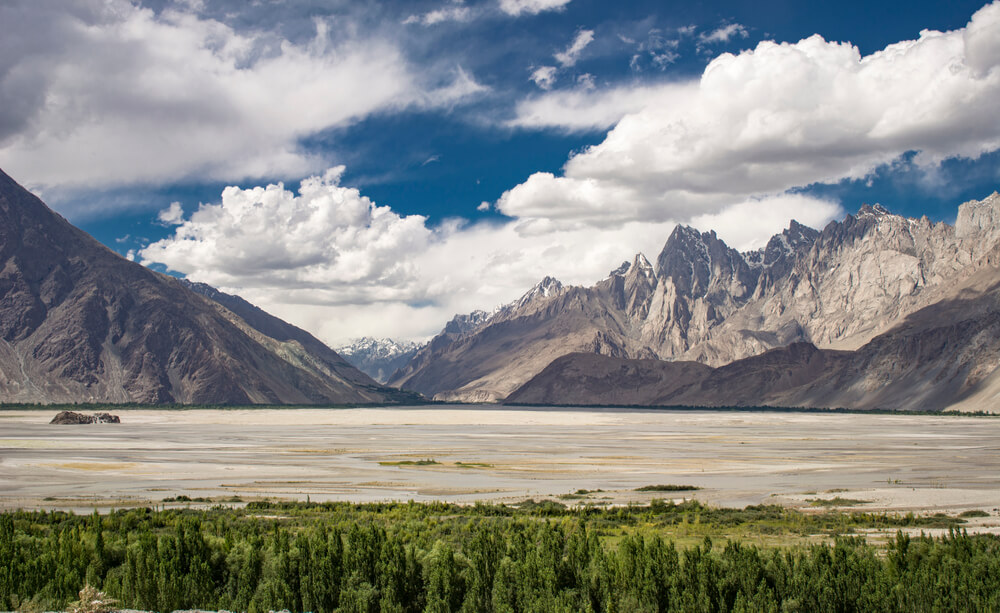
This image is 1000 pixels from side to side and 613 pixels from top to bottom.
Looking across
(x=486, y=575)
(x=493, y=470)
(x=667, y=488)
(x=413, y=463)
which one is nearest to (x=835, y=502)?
(x=667, y=488)

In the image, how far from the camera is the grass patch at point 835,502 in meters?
39.3

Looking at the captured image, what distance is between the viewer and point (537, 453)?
3159 inches

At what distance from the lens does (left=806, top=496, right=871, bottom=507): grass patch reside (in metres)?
39.3

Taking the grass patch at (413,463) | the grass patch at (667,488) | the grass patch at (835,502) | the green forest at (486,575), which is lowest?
the grass patch at (413,463)

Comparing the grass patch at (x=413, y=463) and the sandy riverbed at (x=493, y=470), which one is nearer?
the sandy riverbed at (x=493, y=470)

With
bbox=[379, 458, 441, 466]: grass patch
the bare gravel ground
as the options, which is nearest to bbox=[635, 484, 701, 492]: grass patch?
the bare gravel ground

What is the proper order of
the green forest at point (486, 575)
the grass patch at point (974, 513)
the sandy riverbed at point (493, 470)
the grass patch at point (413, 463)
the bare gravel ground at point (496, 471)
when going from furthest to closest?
the grass patch at point (413, 463) → the sandy riverbed at point (493, 470) → the bare gravel ground at point (496, 471) → the grass patch at point (974, 513) → the green forest at point (486, 575)

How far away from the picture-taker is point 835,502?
39.9 metres

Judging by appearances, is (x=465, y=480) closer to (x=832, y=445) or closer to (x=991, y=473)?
(x=991, y=473)

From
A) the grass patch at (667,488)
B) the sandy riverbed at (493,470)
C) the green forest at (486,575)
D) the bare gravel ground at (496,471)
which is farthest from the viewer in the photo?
the grass patch at (667,488)

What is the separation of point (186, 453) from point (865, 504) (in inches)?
2422

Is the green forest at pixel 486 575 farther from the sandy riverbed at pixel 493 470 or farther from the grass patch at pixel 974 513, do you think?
the sandy riverbed at pixel 493 470

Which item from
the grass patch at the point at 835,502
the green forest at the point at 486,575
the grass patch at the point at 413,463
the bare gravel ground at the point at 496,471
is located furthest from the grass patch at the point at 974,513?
the grass patch at the point at 413,463

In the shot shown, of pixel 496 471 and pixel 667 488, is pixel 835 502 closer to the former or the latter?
pixel 667 488
